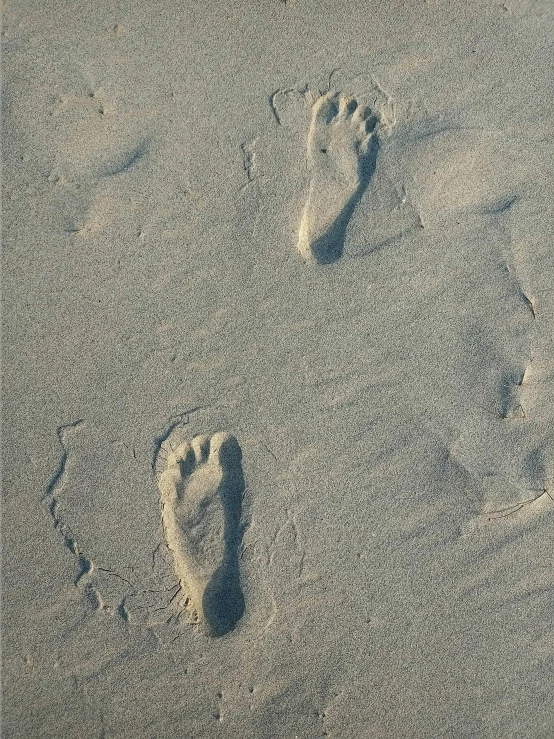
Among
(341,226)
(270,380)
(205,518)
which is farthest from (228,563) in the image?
(341,226)

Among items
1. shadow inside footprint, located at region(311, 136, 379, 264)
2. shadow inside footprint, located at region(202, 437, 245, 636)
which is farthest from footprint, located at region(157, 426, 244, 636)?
shadow inside footprint, located at region(311, 136, 379, 264)

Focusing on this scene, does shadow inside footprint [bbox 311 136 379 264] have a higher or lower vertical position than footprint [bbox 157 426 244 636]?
higher

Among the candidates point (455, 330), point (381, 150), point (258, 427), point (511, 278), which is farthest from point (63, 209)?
point (511, 278)

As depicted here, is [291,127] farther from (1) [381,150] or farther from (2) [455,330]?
(2) [455,330]

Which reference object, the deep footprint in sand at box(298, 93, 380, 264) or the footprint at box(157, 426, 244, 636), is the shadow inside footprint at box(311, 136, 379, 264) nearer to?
the deep footprint in sand at box(298, 93, 380, 264)

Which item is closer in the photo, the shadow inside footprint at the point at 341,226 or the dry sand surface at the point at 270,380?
the dry sand surface at the point at 270,380

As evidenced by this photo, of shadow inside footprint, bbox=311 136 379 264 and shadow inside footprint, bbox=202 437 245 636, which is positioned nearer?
shadow inside footprint, bbox=202 437 245 636

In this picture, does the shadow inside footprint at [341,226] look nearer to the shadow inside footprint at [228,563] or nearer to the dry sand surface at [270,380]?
the dry sand surface at [270,380]

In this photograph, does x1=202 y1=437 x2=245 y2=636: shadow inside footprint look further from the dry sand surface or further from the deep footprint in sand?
the deep footprint in sand

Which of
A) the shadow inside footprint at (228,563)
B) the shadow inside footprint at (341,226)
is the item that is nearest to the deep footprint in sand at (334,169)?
the shadow inside footprint at (341,226)
